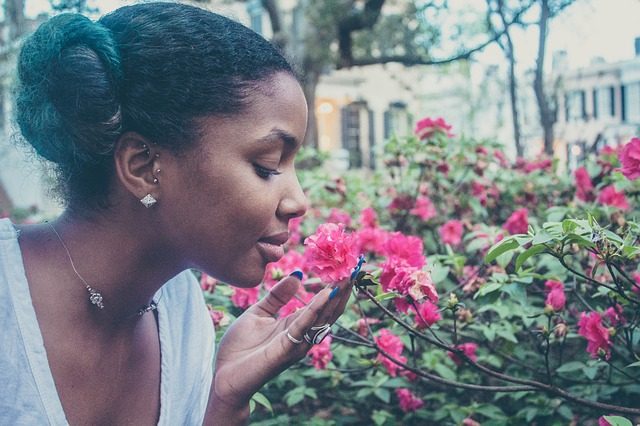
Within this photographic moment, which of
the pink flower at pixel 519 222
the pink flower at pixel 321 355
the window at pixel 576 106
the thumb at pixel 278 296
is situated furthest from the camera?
the window at pixel 576 106

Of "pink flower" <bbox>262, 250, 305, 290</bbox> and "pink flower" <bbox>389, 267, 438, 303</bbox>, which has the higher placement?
"pink flower" <bbox>389, 267, 438, 303</bbox>

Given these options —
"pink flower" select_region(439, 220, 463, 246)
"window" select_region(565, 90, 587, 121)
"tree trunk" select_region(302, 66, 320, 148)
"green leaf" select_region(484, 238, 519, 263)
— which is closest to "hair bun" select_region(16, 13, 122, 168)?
"green leaf" select_region(484, 238, 519, 263)

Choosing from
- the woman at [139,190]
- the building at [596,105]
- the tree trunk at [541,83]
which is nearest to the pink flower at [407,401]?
the woman at [139,190]

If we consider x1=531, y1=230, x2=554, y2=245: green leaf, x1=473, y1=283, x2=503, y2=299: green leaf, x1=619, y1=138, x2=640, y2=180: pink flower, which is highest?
x1=619, y1=138, x2=640, y2=180: pink flower

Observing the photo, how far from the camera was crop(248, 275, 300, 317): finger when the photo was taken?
65.2 inches

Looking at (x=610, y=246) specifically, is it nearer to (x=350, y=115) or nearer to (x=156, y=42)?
(x=156, y=42)

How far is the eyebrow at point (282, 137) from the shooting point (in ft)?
4.56

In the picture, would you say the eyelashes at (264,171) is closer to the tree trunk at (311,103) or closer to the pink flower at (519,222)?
the pink flower at (519,222)

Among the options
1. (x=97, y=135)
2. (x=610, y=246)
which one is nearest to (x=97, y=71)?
→ (x=97, y=135)

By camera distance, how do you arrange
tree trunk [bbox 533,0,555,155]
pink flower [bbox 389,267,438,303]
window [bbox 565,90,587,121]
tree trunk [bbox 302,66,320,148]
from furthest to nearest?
window [bbox 565,90,587,121], tree trunk [bbox 302,66,320,148], tree trunk [bbox 533,0,555,155], pink flower [bbox 389,267,438,303]

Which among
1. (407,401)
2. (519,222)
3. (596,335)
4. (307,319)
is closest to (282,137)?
(307,319)

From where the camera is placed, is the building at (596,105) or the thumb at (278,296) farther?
the building at (596,105)

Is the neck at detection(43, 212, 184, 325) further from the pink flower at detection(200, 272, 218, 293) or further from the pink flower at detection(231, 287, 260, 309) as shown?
the pink flower at detection(200, 272, 218, 293)

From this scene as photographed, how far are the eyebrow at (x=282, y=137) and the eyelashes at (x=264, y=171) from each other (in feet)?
0.19
